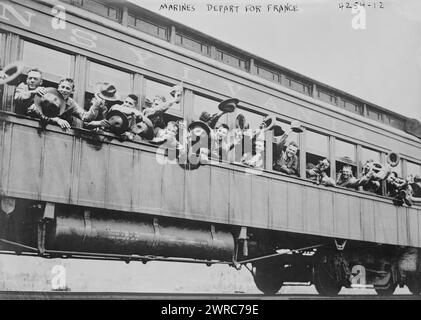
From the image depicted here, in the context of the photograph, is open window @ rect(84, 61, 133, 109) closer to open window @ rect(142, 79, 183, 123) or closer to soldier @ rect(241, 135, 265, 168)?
open window @ rect(142, 79, 183, 123)

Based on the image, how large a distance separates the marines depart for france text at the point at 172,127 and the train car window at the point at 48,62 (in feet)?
0.18

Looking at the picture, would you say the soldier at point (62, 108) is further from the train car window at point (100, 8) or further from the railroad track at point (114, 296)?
the railroad track at point (114, 296)

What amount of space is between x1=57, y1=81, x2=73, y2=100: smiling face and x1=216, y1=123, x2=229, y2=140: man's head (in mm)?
1262

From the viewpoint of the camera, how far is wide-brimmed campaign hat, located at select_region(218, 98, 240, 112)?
4.47m

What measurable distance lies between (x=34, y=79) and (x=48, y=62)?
0.19 m

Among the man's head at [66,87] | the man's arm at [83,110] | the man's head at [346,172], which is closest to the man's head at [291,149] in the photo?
the man's head at [346,172]

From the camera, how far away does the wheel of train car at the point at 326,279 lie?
5.12 m

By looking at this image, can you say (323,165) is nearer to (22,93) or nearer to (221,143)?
(221,143)

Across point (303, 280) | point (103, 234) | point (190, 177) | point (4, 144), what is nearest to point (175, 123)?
point (190, 177)

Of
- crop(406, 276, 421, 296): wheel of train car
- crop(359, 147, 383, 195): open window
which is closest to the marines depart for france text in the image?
crop(359, 147, 383, 195): open window

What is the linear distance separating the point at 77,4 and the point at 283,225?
246 centimetres

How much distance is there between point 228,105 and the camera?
450 cm

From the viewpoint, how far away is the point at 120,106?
3943 millimetres

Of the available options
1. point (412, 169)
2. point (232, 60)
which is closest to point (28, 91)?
point (232, 60)
